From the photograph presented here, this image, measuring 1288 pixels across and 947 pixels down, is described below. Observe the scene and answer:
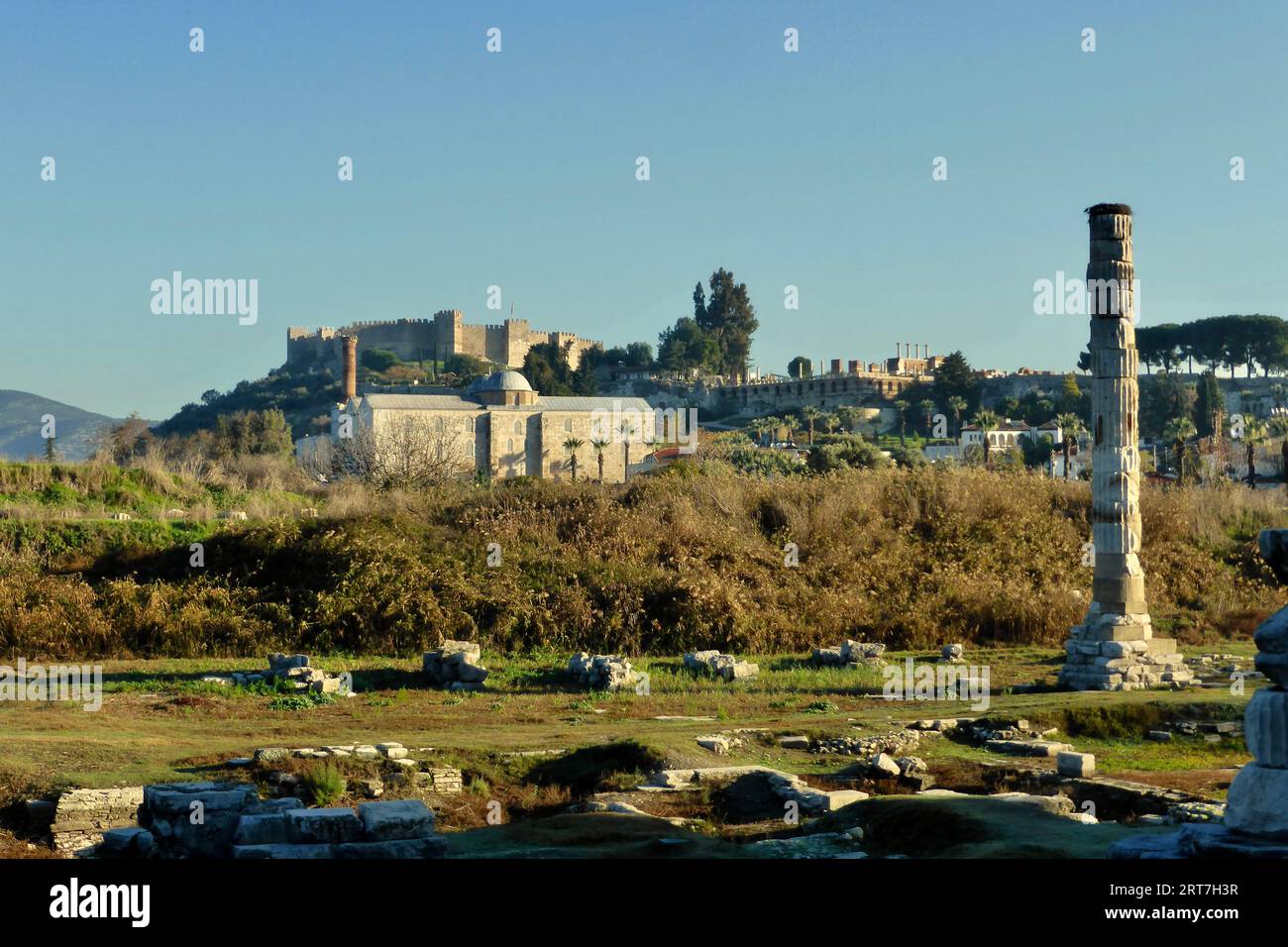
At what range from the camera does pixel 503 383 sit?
A: 83062 millimetres

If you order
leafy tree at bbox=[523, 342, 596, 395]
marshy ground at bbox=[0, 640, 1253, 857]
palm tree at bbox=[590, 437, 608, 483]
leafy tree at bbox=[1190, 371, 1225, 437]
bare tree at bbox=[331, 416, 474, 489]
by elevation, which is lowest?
marshy ground at bbox=[0, 640, 1253, 857]

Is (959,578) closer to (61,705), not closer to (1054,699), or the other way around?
(1054,699)

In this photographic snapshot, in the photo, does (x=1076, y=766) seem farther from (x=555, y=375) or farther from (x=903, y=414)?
(x=555, y=375)

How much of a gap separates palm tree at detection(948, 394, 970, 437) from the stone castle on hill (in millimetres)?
39114

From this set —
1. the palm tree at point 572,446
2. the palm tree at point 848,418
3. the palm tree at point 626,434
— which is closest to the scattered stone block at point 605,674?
the palm tree at point 626,434

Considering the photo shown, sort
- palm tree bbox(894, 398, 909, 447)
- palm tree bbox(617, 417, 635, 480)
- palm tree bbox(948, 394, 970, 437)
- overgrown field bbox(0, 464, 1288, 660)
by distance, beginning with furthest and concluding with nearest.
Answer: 1. palm tree bbox(894, 398, 909, 447)
2. palm tree bbox(948, 394, 970, 437)
3. palm tree bbox(617, 417, 635, 480)
4. overgrown field bbox(0, 464, 1288, 660)

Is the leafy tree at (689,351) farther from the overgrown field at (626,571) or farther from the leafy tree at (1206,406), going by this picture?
the overgrown field at (626,571)

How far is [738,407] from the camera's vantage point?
372 ft

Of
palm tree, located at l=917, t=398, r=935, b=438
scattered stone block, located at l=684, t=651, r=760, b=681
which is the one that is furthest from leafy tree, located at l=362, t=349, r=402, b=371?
scattered stone block, located at l=684, t=651, r=760, b=681

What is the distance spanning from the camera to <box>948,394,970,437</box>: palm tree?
9544cm

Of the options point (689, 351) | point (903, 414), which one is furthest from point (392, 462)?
point (689, 351)

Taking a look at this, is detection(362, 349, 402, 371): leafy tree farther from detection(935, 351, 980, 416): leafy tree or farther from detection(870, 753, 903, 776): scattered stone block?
detection(870, 753, 903, 776): scattered stone block
